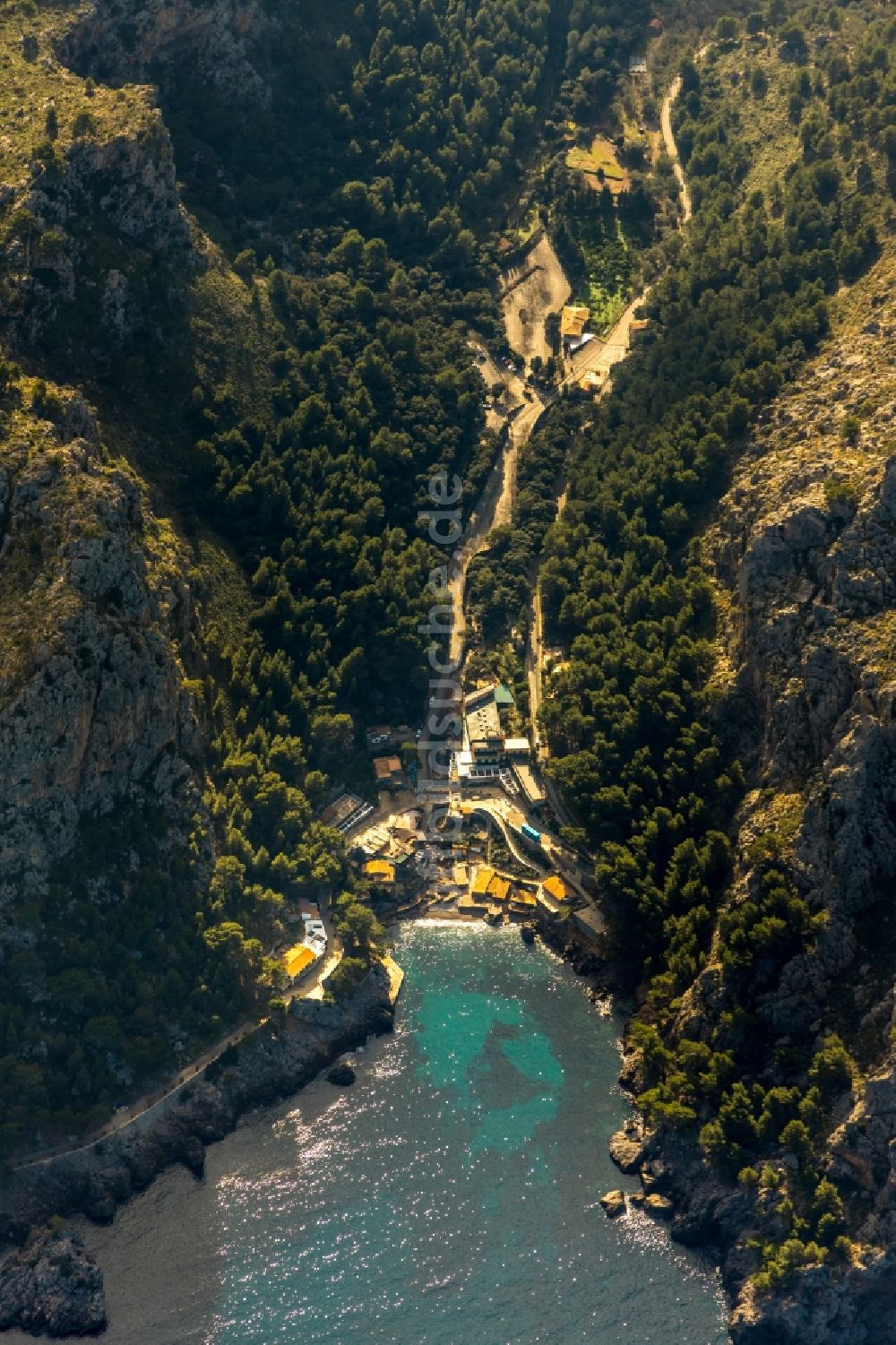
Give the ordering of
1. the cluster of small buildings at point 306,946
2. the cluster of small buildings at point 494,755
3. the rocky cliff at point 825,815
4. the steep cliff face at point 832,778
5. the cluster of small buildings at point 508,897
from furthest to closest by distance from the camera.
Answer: the cluster of small buildings at point 494,755, the cluster of small buildings at point 508,897, the cluster of small buildings at point 306,946, the rocky cliff at point 825,815, the steep cliff face at point 832,778

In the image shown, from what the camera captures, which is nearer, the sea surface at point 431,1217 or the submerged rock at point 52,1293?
the submerged rock at point 52,1293

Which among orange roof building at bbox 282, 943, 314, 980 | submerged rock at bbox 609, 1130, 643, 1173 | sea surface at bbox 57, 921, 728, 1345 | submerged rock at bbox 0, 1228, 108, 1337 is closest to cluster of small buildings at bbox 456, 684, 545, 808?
sea surface at bbox 57, 921, 728, 1345

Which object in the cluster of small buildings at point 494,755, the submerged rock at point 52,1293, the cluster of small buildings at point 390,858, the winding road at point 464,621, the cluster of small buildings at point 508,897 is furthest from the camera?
the cluster of small buildings at point 494,755

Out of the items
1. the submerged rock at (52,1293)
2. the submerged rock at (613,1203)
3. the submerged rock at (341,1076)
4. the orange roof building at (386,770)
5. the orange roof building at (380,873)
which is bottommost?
the submerged rock at (52,1293)

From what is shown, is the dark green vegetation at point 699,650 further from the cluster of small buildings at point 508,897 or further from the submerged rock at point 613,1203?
the submerged rock at point 613,1203

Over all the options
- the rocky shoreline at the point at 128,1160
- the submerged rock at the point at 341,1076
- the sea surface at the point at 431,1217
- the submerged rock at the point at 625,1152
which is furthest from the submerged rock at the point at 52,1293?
the submerged rock at the point at 625,1152

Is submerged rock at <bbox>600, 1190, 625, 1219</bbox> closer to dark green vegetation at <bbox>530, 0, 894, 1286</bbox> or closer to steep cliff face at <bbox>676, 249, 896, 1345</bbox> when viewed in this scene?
steep cliff face at <bbox>676, 249, 896, 1345</bbox>

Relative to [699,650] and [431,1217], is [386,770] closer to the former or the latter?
[699,650]
